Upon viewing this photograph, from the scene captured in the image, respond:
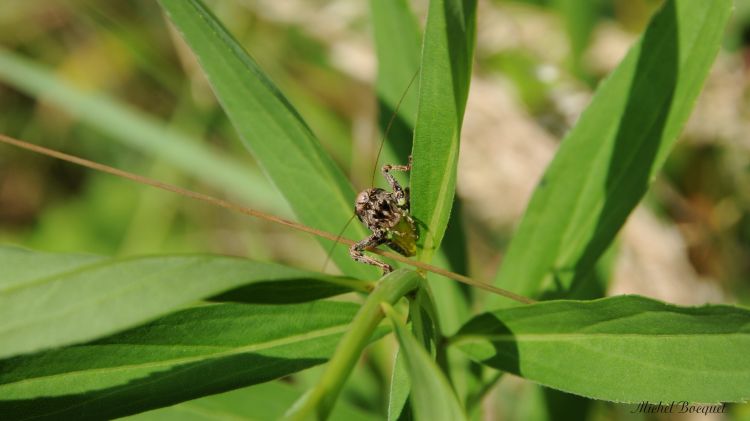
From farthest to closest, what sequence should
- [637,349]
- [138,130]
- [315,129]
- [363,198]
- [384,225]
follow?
[315,129] < [138,130] < [363,198] < [384,225] < [637,349]

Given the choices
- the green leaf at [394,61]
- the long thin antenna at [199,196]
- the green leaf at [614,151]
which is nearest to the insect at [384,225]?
the long thin antenna at [199,196]

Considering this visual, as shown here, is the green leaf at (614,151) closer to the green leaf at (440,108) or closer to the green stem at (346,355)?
the green leaf at (440,108)

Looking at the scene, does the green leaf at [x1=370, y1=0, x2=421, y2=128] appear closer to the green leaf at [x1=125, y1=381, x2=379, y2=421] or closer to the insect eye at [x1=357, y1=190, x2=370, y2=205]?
the insect eye at [x1=357, y1=190, x2=370, y2=205]

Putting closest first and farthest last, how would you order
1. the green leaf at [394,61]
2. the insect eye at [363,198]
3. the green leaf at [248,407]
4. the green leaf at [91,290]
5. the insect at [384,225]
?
the green leaf at [91,290] < the insect at [384,225] < the insect eye at [363,198] < the green leaf at [248,407] < the green leaf at [394,61]

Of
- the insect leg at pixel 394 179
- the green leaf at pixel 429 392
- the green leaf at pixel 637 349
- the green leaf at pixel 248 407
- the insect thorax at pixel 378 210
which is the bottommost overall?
the green leaf at pixel 248 407

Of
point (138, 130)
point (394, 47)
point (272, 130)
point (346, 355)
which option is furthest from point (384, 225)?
point (138, 130)

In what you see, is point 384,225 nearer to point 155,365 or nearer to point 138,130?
point 155,365
